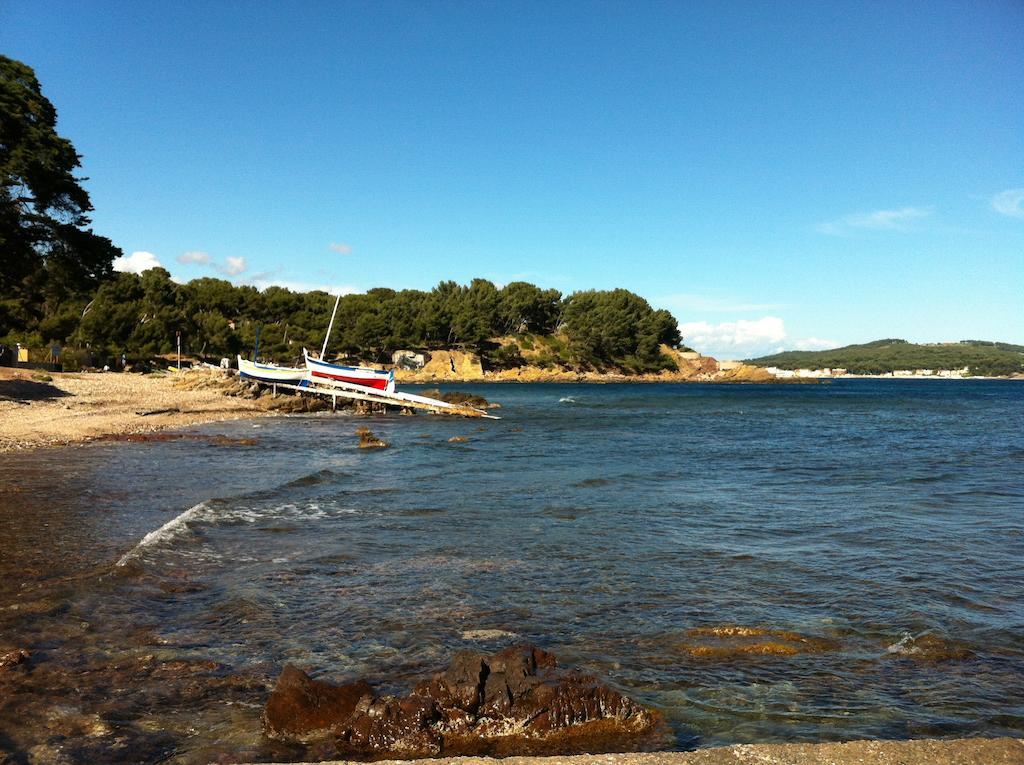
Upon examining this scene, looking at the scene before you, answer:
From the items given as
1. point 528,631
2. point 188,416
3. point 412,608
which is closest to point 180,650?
point 412,608

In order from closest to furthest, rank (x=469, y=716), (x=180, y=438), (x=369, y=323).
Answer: (x=469, y=716)
(x=180, y=438)
(x=369, y=323)

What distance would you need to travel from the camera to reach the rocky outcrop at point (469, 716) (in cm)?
458

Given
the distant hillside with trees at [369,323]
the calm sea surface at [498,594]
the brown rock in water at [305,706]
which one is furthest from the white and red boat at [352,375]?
the brown rock in water at [305,706]

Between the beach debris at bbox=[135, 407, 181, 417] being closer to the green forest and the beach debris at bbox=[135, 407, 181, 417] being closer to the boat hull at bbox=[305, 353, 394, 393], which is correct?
the green forest

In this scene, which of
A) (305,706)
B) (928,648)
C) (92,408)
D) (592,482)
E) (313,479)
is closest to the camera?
(305,706)

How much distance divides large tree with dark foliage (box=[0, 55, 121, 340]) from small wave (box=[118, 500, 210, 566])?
66.0ft

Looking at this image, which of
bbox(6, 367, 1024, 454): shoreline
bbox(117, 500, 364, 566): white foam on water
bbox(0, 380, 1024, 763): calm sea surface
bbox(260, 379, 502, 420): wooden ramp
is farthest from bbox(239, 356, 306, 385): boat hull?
bbox(117, 500, 364, 566): white foam on water

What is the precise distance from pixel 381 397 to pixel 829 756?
43.7 metres

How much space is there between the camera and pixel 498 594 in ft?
27.1

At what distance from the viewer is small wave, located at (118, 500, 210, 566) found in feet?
30.0

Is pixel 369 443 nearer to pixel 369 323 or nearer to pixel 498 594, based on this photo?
pixel 498 594

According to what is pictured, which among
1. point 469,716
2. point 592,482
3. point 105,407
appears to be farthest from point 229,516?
point 105,407

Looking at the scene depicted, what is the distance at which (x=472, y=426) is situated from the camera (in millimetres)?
38406

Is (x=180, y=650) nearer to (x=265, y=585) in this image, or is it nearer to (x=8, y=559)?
(x=265, y=585)
